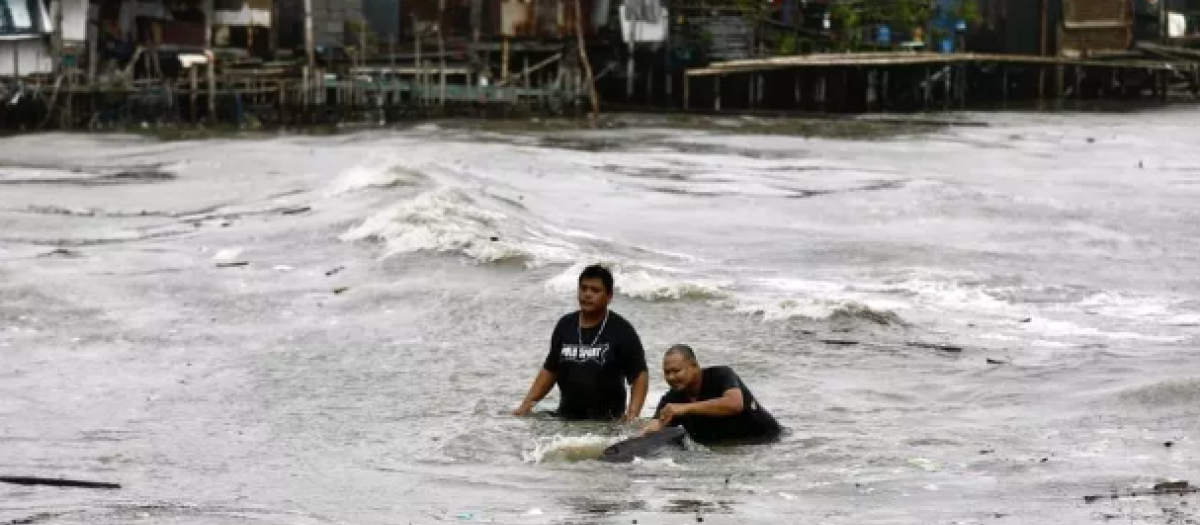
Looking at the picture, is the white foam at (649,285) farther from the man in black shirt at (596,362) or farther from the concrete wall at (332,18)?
the concrete wall at (332,18)

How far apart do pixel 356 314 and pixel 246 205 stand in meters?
11.5

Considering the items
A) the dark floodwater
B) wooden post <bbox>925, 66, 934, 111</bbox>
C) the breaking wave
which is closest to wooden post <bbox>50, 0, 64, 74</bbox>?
the dark floodwater

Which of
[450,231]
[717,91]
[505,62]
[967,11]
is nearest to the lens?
[450,231]

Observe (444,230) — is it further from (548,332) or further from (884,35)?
(884,35)

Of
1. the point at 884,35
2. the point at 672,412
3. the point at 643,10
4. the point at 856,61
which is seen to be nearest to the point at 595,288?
the point at 672,412

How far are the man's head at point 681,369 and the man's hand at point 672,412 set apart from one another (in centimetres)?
12

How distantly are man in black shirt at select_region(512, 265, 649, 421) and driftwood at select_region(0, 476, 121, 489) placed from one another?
9.19ft

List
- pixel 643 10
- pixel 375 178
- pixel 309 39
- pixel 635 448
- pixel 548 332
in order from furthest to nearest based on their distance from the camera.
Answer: pixel 643 10 < pixel 309 39 < pixel 375 178 < pixel 548 332 < pixel 635 448

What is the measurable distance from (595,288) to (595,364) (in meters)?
0.58

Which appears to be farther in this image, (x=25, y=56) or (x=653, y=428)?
(x=25, y=56)

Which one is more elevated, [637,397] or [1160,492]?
[637,397]

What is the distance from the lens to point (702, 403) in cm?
Result: 1164

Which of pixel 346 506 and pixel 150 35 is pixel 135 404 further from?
pixel 150 35

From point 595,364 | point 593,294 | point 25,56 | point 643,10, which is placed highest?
point 643,10
